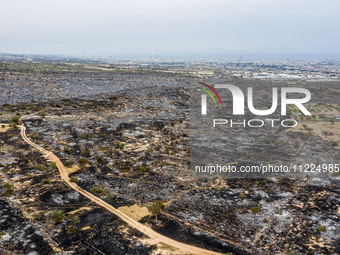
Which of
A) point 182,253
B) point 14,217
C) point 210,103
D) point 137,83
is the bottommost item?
point 182,253

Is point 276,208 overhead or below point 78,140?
below

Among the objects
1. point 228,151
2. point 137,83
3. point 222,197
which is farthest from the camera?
point 137,83

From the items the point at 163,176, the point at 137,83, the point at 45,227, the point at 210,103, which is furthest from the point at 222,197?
the point at 137,83

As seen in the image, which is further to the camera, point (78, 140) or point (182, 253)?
point (78, 140)

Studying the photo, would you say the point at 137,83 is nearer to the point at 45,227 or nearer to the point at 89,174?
the point at 89,174

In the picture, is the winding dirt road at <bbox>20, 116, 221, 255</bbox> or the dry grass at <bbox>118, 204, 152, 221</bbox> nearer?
the winding dirt road at <bbox>20, 116, 221, 255</bbox>

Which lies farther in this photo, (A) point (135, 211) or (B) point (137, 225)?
(A) point (135, 211)

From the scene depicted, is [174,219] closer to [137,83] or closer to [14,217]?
[14,217]

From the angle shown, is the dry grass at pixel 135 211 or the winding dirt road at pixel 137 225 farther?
the dry grass at pixel 135 211

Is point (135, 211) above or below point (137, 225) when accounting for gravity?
above

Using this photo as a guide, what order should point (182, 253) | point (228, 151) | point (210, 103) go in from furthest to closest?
point (210, 103)
point (228, 151)
point (182, 253)
